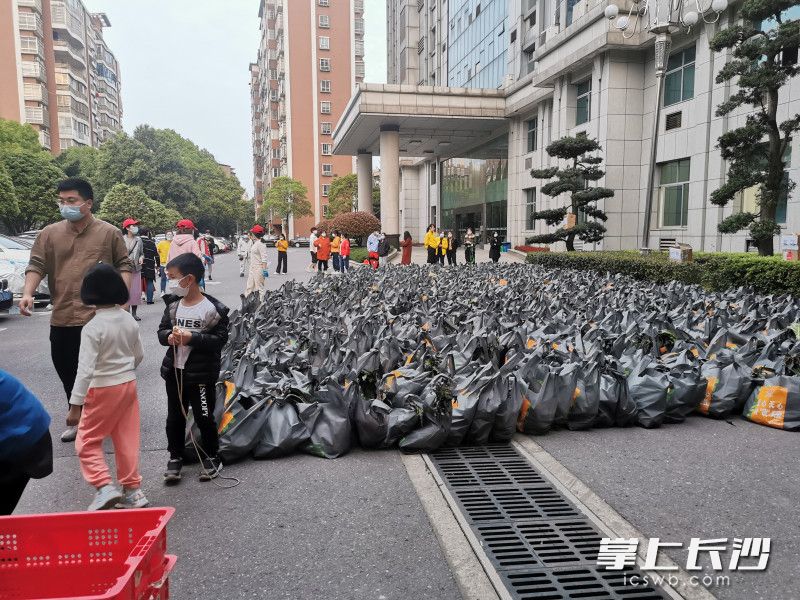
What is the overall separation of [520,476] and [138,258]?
9.23 meters

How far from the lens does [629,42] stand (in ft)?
68.7

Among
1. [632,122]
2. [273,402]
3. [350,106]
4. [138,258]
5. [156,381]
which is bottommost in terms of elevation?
[156,381]

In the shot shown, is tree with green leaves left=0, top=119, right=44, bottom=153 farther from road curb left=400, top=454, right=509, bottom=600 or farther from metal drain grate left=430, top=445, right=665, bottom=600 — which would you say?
metal drain grate left=430, top=445, right=665, bottom=600

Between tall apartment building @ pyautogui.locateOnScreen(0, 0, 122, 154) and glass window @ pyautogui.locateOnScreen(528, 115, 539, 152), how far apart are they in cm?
4883

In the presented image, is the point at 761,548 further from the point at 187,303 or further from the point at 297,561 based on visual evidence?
the point at 187,303

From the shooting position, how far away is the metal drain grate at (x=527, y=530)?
2707 millimetres

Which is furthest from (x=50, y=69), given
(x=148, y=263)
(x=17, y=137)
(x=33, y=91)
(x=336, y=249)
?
(x=148, y=263)

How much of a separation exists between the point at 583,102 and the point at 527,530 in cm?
Result: 2403

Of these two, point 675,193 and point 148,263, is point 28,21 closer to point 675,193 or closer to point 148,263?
point 148,263

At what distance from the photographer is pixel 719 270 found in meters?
11.4

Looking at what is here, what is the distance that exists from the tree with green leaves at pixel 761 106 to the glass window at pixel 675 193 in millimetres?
5221

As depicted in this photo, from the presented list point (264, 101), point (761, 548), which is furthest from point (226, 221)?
point (761, 548)

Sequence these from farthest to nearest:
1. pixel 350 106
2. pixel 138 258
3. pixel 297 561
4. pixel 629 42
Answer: pixel 350 106 → pixel 629 42 → pixel 138 258 → pixel 297 561

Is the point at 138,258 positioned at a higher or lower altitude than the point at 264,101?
lower
